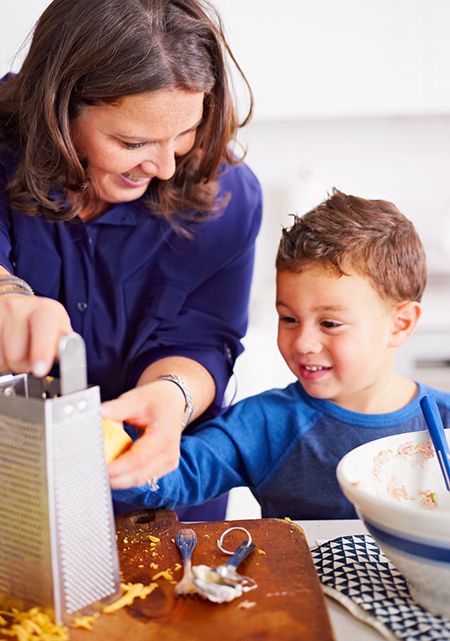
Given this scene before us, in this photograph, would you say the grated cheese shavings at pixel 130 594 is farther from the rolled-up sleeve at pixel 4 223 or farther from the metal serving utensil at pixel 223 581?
the rolled-up sleeve at pixel 4 223

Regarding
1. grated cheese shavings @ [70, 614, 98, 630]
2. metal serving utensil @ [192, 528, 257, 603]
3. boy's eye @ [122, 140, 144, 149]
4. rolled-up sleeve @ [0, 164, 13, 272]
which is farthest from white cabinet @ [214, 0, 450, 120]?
grated cheese shavings @ [70, 614, 98, 630]

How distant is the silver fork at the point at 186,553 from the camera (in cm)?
104

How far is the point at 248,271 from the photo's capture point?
1792mm

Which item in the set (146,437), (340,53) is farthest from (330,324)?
(340,53)

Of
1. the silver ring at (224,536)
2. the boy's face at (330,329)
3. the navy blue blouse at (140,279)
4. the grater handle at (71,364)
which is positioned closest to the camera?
the grater handle at (71,364)

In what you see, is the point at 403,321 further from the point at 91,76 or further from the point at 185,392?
the point at 91,76

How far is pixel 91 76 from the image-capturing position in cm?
140

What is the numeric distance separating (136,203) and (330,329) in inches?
17.5

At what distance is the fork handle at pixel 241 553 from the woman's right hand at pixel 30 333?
1.10 ft

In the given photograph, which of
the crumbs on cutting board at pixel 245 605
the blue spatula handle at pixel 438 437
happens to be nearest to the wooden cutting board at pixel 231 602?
the crumbs on cutting board at pixel 245 605

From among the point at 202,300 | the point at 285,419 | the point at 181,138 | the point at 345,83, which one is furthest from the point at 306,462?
the point at 345,83

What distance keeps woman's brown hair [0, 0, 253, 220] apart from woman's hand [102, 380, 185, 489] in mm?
455

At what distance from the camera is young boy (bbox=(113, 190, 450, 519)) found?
5.03 feet

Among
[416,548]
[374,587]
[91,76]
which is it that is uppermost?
[91,76]
